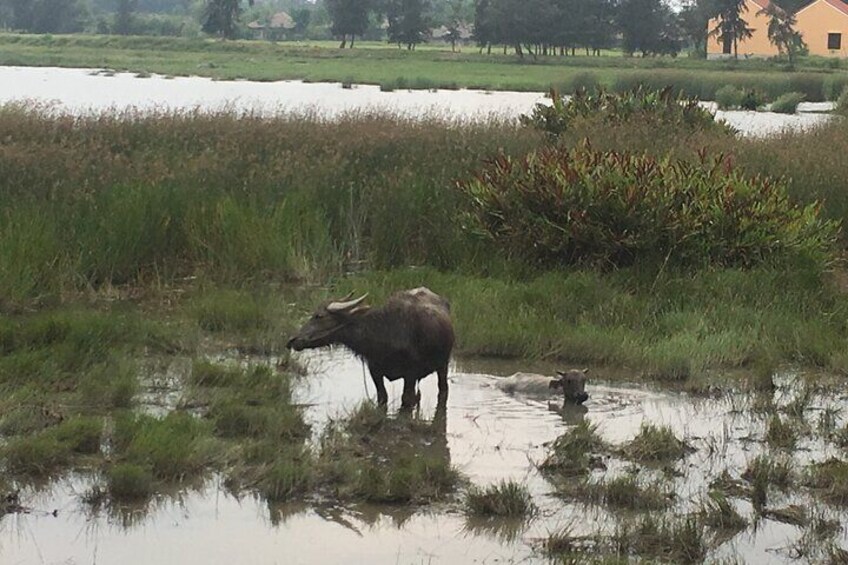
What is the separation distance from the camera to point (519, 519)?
6484mm

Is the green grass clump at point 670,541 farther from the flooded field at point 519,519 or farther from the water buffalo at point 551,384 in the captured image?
the water buffalo at point 551,384

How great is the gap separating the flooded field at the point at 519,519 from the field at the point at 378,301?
0.11 ft

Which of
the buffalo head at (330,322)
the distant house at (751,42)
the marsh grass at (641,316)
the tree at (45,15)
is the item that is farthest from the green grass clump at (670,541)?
the tree at (45,15)

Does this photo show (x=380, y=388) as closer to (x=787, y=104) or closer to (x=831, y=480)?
(x=831, y=480)

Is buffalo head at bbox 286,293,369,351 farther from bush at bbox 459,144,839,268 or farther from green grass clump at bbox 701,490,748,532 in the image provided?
bush at bbox 459,144,839,268

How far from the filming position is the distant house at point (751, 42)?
7794 centimetres

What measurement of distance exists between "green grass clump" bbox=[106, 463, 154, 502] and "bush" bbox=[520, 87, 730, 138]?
11302 mm

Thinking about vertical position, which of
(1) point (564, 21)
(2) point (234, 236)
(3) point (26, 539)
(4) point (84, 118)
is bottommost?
(3) point (26, 539)

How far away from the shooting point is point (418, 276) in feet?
38.1

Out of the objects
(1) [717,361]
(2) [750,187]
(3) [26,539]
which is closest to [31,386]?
(3) [26,539]

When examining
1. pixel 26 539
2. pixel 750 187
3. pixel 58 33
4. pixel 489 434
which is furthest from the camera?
pixel 58 33

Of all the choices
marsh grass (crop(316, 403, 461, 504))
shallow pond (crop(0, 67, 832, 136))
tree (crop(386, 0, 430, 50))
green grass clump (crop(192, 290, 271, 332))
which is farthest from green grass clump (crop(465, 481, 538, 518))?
tree (crop(386, 0, 430, 50))

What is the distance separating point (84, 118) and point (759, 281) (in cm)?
871

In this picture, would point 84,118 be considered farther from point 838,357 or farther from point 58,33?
point 58,33
